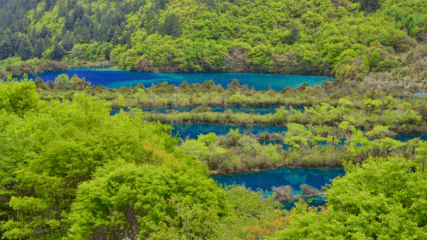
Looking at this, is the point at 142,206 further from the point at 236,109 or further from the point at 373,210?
the point at 236,109

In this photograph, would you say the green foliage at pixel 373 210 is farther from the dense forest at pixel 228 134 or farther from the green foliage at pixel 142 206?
the green foliage at pixel 142 206

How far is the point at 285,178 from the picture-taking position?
42125 millimetres

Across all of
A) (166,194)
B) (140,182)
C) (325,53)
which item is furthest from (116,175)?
(325,53)

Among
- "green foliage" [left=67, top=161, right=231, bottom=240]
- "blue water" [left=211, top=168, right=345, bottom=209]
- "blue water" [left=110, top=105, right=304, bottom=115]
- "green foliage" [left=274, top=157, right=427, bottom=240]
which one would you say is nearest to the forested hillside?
"blue water" [left=110, top=105, right=304, bottom=115]

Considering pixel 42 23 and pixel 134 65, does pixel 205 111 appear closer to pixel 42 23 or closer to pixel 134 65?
pixel 134 65

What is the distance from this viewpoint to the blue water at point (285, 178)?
40.3m

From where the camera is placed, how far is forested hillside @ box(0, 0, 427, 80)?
414 feet

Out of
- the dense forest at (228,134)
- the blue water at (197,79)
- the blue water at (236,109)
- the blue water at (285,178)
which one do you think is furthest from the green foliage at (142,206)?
the blue water at (197,79)

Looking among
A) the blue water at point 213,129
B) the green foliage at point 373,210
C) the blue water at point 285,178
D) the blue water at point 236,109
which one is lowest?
the blue water at point 236,109

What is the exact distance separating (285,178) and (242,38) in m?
112

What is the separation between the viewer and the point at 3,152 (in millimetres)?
22000

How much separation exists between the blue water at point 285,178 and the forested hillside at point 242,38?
Answer: 7135 cm

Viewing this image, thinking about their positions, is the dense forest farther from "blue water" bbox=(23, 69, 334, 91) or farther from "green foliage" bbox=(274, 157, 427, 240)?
"blue water" bbox=(23, 69, 334, 91)

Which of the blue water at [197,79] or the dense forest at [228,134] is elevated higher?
the dense forest at [228,134]
